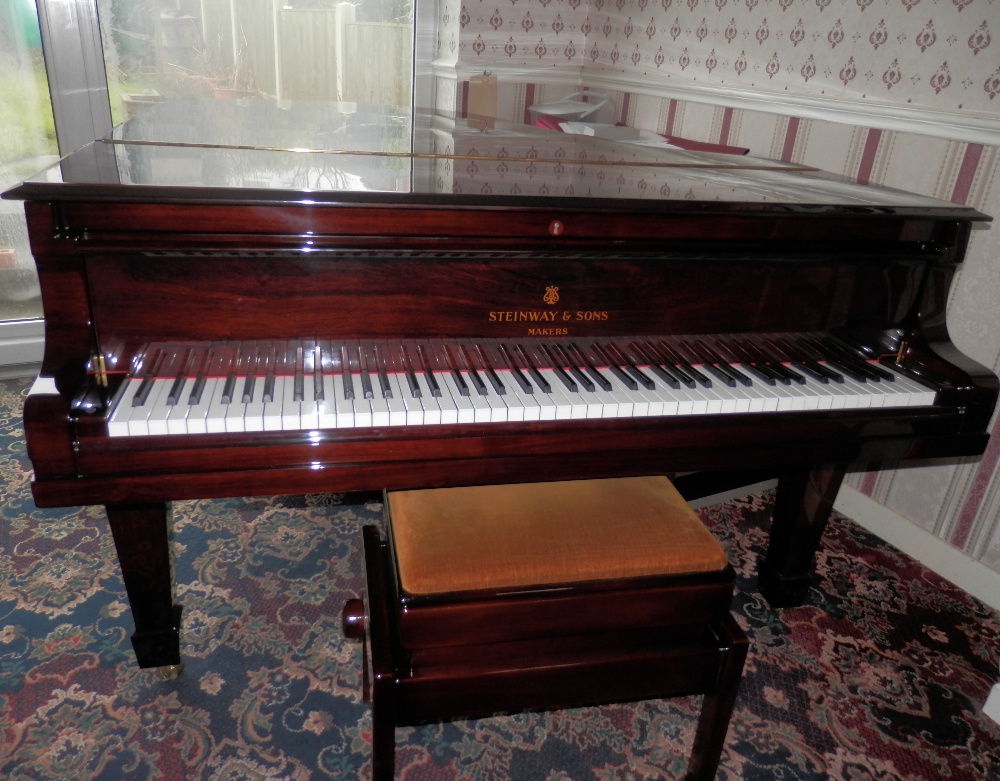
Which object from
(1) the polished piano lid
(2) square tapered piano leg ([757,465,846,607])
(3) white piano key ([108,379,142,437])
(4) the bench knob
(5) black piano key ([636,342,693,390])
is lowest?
(2) square tapered piano leg ([757,465,846,607])

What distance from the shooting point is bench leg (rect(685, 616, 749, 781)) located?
121cm

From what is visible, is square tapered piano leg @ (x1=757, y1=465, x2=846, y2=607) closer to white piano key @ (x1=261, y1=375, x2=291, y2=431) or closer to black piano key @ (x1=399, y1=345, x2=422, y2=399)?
black piano key @ (x1=399, y1=345, x2=422, y2=399)

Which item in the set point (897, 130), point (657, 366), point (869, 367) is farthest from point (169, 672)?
point (897, 130)

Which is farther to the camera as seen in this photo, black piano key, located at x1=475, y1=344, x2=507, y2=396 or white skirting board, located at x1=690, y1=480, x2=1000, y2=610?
white skirting board, located at x1=690, y1=480, x2=1000, y2=610

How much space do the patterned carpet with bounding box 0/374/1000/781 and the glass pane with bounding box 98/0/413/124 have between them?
1.97 meters

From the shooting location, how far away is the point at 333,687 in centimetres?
164

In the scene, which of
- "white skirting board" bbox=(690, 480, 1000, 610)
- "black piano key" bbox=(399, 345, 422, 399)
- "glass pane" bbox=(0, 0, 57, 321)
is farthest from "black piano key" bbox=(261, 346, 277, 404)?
"glass pane" bbox=(0, 0, 57, 321)

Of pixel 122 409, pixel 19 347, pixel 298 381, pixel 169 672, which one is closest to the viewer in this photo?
pixel 122 409

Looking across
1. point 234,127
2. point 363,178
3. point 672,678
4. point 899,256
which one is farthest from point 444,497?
point 234,127

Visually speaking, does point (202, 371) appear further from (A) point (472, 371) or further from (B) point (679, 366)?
(B) point (679, 366)

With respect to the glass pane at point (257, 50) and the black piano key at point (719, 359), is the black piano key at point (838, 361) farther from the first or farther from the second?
the glass pane at point (257, 50)

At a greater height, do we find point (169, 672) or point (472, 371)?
point (472, 371)

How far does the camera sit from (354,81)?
3600 mm

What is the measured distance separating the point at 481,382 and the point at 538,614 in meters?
0.38
